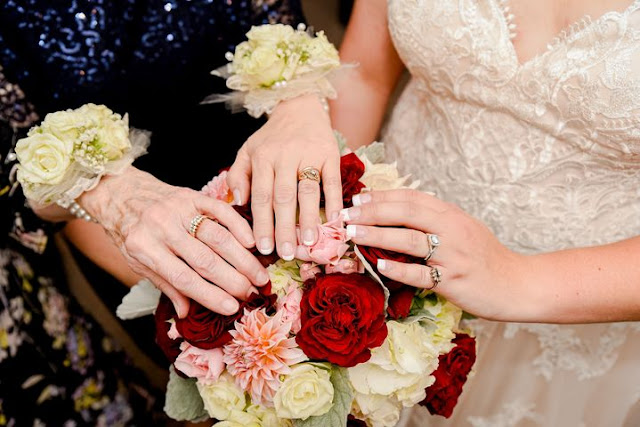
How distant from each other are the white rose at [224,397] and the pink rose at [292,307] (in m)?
0.13

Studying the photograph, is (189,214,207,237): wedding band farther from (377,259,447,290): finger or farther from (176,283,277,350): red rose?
(377,259,447,290): finger

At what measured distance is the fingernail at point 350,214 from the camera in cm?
80

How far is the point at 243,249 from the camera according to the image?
82cm

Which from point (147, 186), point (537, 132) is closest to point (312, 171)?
point (147, 186)

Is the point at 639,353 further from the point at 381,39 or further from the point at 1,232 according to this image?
the point at 1,232

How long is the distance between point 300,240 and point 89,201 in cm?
44

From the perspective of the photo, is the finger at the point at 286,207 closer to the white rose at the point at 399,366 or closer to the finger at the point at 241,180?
the finger at the point at 241,180

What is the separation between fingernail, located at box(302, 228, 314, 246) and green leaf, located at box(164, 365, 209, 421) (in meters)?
0.31

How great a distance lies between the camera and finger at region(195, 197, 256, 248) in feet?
2.73

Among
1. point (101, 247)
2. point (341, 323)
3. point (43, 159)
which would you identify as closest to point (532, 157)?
point (341, 323)

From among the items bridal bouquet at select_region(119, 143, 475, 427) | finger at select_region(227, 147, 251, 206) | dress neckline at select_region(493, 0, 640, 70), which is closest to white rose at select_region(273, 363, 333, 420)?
bridal bouquet at select_region(119, 143, 475, 427)

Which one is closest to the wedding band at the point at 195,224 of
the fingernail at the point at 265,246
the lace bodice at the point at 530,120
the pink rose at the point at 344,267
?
the fingernail at the point at 265,246

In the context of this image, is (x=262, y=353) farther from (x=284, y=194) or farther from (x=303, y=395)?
(x=284, y=194)

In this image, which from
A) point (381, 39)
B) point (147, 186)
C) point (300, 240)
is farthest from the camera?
point (381, 39)
